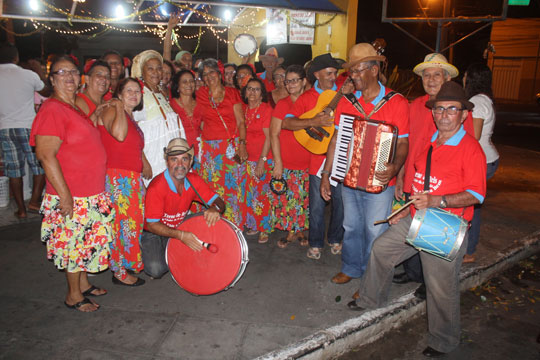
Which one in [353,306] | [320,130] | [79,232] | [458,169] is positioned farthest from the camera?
[320,130]

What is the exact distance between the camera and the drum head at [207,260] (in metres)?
3.78

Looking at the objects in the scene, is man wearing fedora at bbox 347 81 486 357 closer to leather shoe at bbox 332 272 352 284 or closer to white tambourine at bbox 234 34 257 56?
leather shoe at bbox 332 272 352 284

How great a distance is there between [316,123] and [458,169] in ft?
5.68

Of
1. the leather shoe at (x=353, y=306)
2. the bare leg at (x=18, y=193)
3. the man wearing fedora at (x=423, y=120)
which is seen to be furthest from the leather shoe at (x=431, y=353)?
the bare leg at (x=18, y=193)

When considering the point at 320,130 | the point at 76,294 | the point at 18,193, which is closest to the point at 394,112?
the point at 320,130

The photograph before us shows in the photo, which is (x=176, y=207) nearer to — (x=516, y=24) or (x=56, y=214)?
(x=56, y=214)

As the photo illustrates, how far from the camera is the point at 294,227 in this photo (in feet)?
17.3

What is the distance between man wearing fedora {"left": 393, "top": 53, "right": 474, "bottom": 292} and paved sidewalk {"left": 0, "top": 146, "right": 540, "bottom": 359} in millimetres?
878

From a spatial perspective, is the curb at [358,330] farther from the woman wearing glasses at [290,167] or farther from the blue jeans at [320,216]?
the woman wearing glasses at [290,167]

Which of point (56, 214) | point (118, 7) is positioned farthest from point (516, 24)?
point (56, 214)

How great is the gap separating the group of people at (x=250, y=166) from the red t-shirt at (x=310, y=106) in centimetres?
1

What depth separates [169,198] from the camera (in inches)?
161

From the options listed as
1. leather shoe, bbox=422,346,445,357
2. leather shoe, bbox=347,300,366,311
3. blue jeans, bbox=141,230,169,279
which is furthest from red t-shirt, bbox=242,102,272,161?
leather shoe, bbox=422,346,445,357

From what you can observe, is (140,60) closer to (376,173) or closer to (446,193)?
(376,173)
